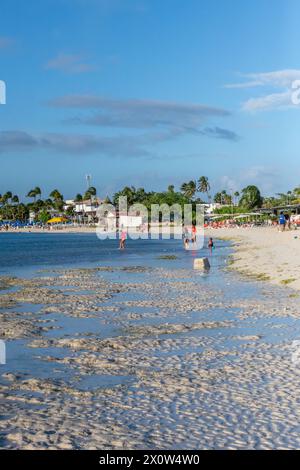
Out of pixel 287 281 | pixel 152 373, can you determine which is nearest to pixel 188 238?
pixel 287 281

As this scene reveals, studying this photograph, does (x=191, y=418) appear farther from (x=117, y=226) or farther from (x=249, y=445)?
(x=117, y=226)

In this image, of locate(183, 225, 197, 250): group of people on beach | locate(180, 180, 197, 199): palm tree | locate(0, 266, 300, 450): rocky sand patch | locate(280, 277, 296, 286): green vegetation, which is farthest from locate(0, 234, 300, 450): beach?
locate(180, 180, 197, 199): palm tree

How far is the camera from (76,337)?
1269 cm

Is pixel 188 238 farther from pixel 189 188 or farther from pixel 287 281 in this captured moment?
pixel 189 188

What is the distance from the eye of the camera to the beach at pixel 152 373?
700 cm

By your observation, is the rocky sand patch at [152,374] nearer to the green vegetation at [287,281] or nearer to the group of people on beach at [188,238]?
the green vegetation at [287,281]

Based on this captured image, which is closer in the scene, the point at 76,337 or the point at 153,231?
the point at 76,337

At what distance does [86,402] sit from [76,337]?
14.7 feet

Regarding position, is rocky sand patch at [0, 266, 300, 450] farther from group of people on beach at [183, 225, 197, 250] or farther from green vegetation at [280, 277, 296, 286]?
group of people on beach at [183, 225, 197, 250]

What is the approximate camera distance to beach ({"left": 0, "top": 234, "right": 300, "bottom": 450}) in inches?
276

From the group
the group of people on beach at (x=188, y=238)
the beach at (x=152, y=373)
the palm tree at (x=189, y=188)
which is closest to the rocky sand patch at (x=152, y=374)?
the beach at (x=152, y=373)

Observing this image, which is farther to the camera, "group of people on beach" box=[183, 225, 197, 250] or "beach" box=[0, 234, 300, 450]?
"group of people on beach" box=[183, 225, 197, 250]

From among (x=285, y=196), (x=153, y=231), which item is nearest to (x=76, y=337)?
(x=153, y=231)

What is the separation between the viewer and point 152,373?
966 cm
